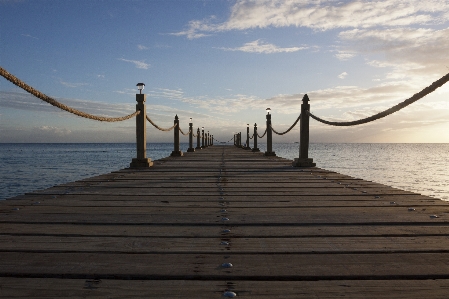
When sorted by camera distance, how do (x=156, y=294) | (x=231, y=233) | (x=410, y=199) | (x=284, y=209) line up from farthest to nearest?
(x=410, y=199)
(x=284, y=209)
(x=231, y=233)
(x=156, y=294)

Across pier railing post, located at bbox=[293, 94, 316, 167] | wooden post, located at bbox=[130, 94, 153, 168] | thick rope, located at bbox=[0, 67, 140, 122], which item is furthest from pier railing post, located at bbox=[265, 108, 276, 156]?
thick rope, located at bbox=[0, 67, 140, 122]

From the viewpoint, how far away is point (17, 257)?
1750 millimetres

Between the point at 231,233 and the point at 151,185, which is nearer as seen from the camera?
the point at 231,233

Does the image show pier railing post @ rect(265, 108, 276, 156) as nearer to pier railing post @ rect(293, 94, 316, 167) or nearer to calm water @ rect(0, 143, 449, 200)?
pier railing post @ rect(293, 94, 316, 167)

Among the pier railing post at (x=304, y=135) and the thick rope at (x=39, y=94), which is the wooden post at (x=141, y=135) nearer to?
the thick rope at (x=39, y=94)

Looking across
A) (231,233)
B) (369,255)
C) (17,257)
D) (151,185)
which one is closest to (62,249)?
(17,257)

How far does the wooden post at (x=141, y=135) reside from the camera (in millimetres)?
6895

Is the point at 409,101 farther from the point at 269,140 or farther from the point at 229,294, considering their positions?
the point at 269,140

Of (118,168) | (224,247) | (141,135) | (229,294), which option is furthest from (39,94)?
(118,168)

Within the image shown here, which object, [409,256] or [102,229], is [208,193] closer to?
[102,229]

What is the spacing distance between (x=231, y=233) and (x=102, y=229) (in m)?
0.85

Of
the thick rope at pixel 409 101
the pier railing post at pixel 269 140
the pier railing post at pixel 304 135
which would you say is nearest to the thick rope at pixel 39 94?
the thick rope at pixel 409 101

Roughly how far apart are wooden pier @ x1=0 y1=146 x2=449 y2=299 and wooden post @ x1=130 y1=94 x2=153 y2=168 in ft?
11.2

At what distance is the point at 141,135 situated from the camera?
23.1 feet
